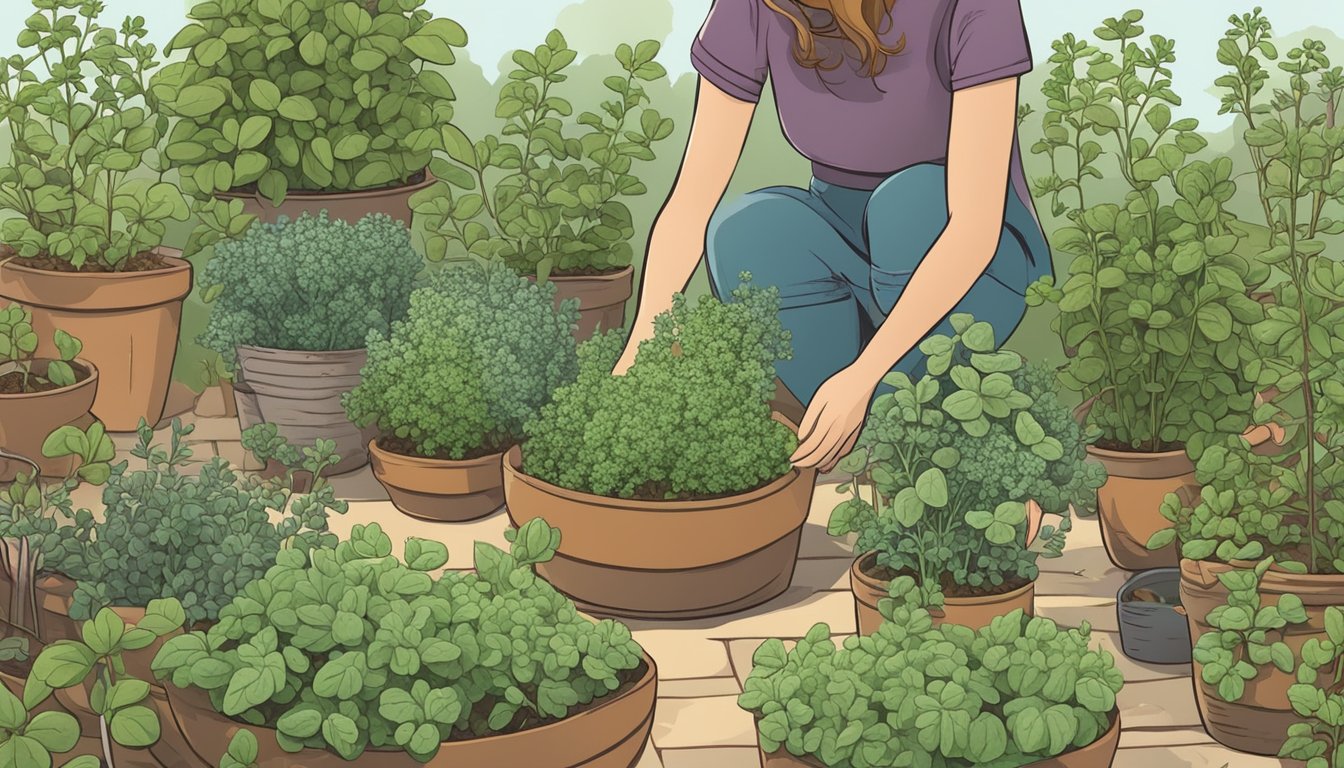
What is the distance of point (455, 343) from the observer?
359 centimetres

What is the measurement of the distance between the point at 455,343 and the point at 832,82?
92 centimetres

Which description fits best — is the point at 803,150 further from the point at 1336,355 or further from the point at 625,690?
the point at 625,690

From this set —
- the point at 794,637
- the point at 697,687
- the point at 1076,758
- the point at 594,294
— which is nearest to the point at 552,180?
the point at 594,294

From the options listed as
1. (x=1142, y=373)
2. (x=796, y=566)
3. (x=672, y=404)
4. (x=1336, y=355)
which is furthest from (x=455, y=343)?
(x=1336, y=355)

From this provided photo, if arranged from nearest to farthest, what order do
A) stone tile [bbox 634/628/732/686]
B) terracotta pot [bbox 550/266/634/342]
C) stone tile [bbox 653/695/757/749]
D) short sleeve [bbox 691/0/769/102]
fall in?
1. stone tile [bbox 653/695/757/749]
2. stone tile [bbox 634/628/732/686]
3. short sleeve [bbox 691/0/769/102]
4. terracotta pot [bbox 550/266/634/342]

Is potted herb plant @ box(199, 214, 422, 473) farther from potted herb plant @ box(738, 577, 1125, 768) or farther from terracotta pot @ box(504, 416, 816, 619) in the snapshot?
potted herb plant @ box(738, 577, 1125, 768)

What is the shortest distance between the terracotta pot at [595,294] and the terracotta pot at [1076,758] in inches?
69.5

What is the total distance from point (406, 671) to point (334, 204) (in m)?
2.15

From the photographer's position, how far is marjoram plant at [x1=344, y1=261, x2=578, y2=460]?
11.8 ft

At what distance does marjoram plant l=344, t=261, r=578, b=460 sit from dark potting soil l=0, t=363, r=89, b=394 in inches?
29.1

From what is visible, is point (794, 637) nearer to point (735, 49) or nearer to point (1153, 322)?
point (1153, 322)

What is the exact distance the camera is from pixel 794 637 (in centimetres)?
321

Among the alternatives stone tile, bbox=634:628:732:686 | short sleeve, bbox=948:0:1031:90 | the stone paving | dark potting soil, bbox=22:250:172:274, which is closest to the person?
short sleeve, bbox=948:0:1031:90

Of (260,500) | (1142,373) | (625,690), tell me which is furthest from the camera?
(1142,373)
